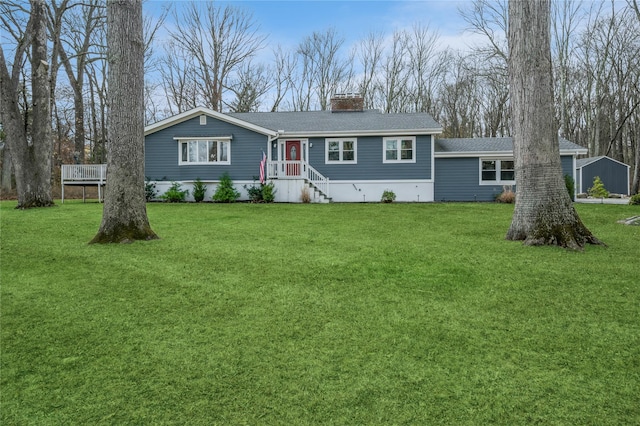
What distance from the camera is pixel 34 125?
1213cm

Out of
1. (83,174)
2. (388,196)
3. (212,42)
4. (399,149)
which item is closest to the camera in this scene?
(83,174)

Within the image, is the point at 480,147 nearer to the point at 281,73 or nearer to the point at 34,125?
the point at 34,125

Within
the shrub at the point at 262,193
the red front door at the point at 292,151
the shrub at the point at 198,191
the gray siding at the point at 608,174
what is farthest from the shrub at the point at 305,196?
the gray siding at the point at 608,174

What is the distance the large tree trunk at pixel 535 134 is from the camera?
5.75 m

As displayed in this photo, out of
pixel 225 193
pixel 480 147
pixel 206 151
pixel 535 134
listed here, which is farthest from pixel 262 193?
pixel 535 134

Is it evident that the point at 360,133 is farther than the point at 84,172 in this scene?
Yes

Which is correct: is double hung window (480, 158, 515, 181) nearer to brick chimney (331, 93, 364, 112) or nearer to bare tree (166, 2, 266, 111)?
brick chimney (331, 93, 364, 112)

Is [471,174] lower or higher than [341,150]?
lower

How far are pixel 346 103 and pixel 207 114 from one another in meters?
7.59

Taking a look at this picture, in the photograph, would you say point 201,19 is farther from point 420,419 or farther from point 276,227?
point 420,419

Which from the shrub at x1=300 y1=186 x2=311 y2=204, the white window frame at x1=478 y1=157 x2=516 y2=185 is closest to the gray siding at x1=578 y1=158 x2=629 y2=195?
the white window frame at x1=478 y1=157 x2=516 y2=185

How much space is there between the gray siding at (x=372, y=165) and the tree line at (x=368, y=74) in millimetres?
12735

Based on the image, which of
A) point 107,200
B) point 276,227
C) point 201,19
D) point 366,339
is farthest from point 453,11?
point 366,339

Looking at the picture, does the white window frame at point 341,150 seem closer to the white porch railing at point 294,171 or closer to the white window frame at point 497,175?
the white porch railing at point 294,171
